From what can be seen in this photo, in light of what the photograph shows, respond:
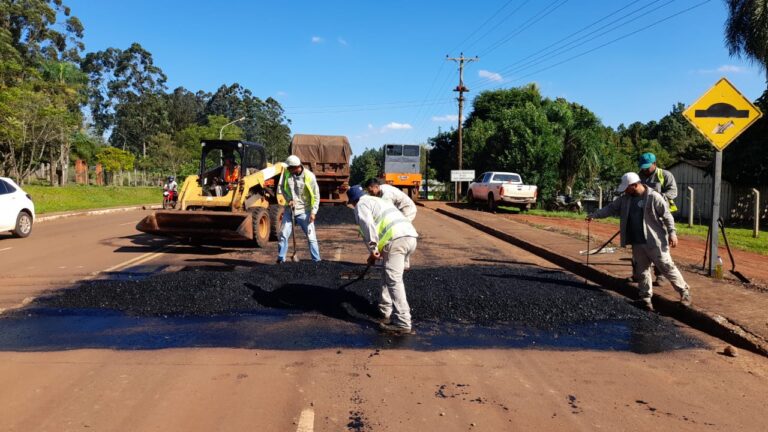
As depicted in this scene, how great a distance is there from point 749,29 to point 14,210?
80.9ft

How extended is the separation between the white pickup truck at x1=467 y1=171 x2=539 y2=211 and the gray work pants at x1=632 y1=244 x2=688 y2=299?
15.9 m

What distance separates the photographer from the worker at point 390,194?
5.91 m

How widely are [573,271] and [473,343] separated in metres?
4.81

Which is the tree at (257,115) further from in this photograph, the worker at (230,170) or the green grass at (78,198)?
the worker at (230,170)

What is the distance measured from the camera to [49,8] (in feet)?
153

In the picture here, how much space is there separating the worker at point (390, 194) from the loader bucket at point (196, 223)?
16.5 feet

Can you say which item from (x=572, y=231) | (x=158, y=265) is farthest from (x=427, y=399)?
(x=572, y=231)

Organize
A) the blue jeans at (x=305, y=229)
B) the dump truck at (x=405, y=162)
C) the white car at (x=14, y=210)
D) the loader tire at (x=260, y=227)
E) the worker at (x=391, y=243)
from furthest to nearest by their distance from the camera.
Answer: the dump truck at (x=405, y=162), the white car at (x=14, y=210), the loader tire at (x=260, y=227), the blue jeans at (x=305, y=229), the worker at (x=391, y=243)

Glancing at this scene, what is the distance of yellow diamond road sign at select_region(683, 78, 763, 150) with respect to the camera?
307 inches

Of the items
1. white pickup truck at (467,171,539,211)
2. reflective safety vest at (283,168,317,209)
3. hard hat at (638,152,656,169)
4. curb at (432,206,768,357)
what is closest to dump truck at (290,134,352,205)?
white pickup truck at (467,171,539,211)

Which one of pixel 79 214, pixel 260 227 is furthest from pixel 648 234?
pixel 79 214

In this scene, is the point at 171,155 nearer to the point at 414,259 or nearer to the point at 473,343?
the point at 414,259

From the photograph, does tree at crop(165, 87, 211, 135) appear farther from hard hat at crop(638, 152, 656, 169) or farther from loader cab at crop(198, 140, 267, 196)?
hard hat at crop(638, 152, 656, 169)

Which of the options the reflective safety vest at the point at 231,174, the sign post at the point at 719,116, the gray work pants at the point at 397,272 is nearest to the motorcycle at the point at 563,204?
the sign post at the point at 719,116
